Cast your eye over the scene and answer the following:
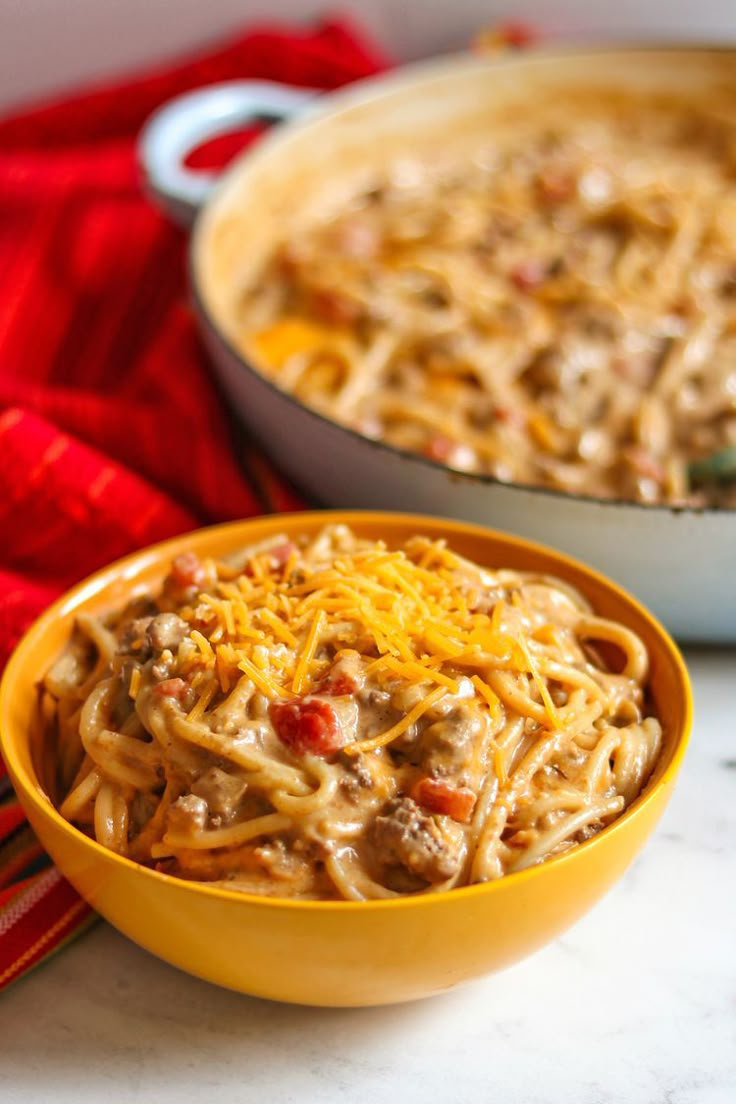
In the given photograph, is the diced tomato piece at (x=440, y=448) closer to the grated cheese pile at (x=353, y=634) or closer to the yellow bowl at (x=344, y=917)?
the grated cheese pile at (x=353, y=634)

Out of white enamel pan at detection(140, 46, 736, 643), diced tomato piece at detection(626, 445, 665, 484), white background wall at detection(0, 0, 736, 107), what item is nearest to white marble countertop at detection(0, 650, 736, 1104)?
white enamel pan at detection(140, 46, 736, 643)

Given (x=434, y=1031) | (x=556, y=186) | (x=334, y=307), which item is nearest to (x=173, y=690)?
(x=434, y=1031)

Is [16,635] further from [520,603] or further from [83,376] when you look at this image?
[83,376]

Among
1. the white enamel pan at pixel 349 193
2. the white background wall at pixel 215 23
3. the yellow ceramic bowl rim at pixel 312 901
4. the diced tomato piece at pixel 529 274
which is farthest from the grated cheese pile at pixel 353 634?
the white background wall at pixel 215 23

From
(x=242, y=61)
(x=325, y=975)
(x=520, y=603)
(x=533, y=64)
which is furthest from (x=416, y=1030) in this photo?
(x=242, y=61)

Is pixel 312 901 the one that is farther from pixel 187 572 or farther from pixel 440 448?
pixel 440 448

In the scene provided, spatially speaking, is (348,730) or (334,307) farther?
(334,307)

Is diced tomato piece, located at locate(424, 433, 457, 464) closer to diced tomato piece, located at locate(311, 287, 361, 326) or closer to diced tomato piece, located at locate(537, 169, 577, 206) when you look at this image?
diced tomato piece, located at locate(311, 287, 361, 326)
